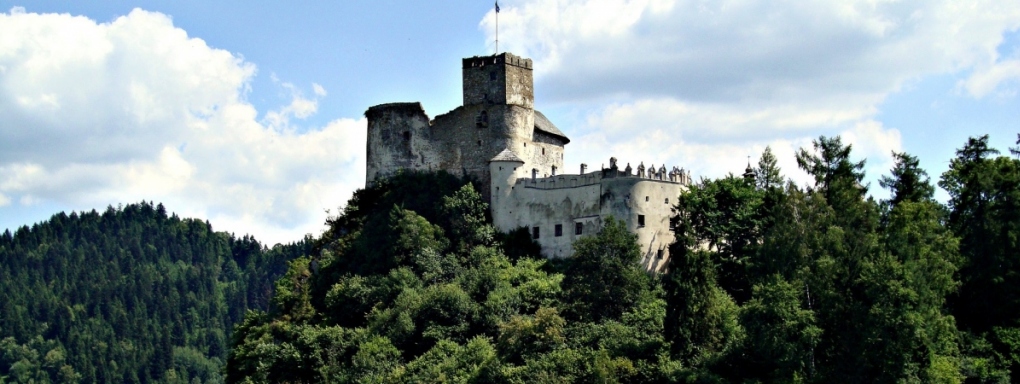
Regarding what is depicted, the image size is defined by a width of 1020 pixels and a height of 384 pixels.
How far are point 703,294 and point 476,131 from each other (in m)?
21.7

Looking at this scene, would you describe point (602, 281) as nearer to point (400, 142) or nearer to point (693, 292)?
point (693, 292)

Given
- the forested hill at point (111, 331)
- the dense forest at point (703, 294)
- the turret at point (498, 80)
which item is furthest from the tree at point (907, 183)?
the forested hill at point (111, 331)

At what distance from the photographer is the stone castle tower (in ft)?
228

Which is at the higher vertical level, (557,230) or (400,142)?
(400,142)

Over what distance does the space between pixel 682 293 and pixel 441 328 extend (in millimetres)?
13078

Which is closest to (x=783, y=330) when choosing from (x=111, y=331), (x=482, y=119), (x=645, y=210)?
(x=645, y=210)

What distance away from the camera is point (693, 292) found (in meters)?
52.0

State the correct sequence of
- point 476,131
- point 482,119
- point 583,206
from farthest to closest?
point 476,131 → point 482,119 → point 583,206

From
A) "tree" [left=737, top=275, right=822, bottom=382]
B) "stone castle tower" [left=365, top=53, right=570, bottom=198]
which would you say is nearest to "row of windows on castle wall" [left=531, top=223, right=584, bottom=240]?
"stone castle tower" [left=365, top=53, right=570, bottom=198]

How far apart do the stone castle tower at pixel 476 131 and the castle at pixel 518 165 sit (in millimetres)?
56

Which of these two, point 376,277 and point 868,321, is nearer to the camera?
point 868,321

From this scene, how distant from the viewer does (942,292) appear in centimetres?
5028

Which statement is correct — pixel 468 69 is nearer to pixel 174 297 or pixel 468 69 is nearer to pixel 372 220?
pixel 372 220

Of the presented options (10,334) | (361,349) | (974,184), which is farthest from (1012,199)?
(10,334)
